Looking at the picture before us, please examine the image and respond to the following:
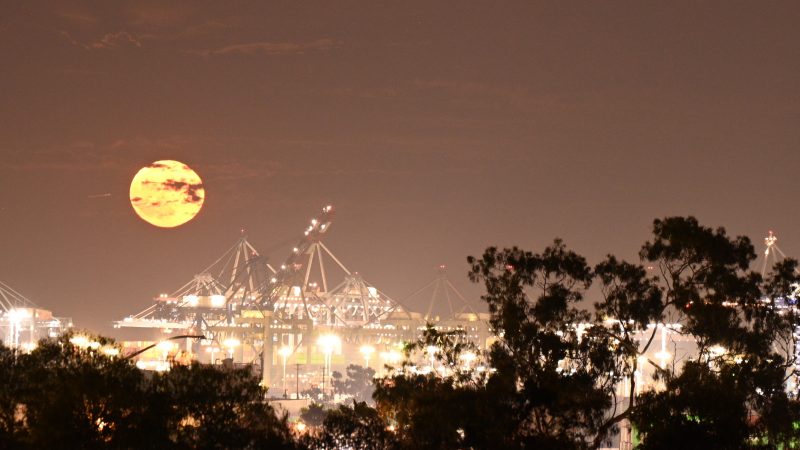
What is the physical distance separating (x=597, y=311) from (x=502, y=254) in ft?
10.7

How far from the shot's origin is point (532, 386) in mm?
38219

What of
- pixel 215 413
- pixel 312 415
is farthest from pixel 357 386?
pixel 215 413

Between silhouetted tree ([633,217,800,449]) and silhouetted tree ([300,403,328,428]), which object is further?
silhouetted tree ([300,403,328,428])

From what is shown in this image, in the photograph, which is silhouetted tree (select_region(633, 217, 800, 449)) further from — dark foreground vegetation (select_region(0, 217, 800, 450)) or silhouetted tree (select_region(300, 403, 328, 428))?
silhouetted tree (select_region(300, 403, 328, 428))

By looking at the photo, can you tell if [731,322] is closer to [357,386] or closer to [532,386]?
[532,386]

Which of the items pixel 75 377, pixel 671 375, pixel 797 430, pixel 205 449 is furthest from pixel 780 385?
pixel 75 377

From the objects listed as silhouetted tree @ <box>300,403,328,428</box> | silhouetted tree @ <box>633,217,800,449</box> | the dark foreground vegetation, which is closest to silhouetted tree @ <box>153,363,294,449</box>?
the dark foreground vegetation

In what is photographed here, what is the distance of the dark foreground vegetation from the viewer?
37.6m

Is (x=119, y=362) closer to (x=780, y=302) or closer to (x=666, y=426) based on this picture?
(x=666, y=426)

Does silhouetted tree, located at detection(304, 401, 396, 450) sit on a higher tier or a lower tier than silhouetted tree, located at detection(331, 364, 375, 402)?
lower

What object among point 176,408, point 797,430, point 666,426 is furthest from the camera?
point 797,430

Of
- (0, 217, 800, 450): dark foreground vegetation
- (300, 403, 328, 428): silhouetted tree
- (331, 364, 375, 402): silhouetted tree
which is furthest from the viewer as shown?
(331, 364, 375, 402): silhouetted tree

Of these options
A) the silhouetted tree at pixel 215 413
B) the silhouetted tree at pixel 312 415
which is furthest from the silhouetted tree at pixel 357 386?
the silhouetted tree at pixel 215 413

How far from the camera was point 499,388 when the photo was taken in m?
38.1
